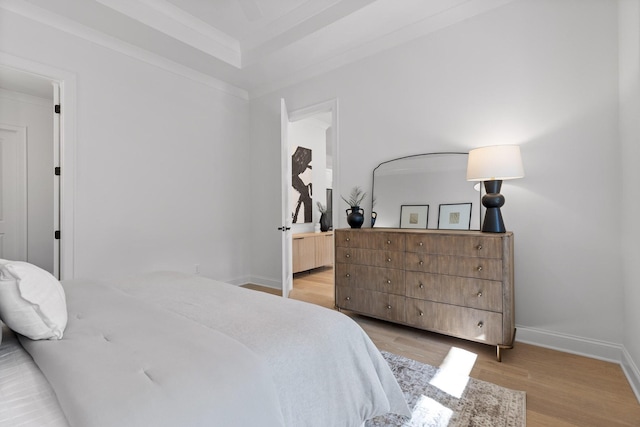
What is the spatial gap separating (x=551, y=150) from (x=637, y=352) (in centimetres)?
139

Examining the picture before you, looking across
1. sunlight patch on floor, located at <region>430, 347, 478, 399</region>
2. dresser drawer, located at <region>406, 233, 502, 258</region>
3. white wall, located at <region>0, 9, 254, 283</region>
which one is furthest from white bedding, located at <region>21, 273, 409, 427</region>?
white wall, located at <region>0, 9, 254, 283</region>

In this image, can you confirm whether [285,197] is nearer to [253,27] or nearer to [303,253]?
[303,253]

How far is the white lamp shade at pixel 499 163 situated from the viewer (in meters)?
2.16

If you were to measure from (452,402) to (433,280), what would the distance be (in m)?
0.91

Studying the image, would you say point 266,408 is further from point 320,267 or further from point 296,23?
point 320,267

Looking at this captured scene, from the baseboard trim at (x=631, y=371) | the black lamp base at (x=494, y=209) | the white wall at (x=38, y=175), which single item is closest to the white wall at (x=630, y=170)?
the baseboard trim at (x=631, y=371)

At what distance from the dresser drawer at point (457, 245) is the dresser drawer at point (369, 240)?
0.32ft

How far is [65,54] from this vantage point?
277cm

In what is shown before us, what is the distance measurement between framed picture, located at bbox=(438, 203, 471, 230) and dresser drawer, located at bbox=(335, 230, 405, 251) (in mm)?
490

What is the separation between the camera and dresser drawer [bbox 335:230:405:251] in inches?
102

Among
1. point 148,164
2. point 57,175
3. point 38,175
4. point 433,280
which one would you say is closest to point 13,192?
point 38,175

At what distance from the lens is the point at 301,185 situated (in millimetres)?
5266

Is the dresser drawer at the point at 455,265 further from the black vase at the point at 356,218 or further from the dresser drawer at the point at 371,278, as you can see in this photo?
the black vase at the point at 356,218

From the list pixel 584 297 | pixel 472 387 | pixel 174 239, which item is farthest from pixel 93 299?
pixel 584 297
